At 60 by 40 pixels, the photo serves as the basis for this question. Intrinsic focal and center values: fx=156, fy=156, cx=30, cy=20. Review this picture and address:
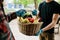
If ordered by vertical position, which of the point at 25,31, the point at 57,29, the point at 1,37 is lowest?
the point at 57,29

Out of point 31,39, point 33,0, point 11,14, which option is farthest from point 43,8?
point 31,39

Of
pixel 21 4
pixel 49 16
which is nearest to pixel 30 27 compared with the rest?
pixel 49 16

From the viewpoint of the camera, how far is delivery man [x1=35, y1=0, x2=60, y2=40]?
175cm

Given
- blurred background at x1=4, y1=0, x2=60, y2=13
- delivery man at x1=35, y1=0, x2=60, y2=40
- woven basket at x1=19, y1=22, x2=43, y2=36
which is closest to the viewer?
woven basket at x1=19, y1=22, x2=43, y2=36

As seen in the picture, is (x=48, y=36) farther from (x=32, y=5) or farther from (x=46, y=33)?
(x=32, y=5)

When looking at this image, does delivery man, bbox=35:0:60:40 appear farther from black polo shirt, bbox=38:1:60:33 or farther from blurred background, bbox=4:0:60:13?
blurred background, bbox=4:0:60:13

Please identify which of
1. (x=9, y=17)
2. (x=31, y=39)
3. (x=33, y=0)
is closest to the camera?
(x=9, y=17)

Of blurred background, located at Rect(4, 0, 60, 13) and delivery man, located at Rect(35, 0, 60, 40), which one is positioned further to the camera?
blurred background, located at Rect(4, 0, 60, 13)

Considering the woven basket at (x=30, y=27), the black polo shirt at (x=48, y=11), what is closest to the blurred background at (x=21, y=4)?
the black polo shirt at (x=48, y=11)

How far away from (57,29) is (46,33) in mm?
2140

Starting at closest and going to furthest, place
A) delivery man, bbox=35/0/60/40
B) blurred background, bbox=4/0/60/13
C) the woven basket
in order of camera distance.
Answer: the woven basket < delivery man, bbox=35/0/60/40 < blurred background, bbox=4/0/60/13

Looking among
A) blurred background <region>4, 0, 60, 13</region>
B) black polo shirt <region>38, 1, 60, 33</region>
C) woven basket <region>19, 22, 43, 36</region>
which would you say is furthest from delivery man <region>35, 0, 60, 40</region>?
blurred background <region>4, 0, 60, 13</region>

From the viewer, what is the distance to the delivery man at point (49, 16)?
5.73 feet

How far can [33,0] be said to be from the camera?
2.77m
